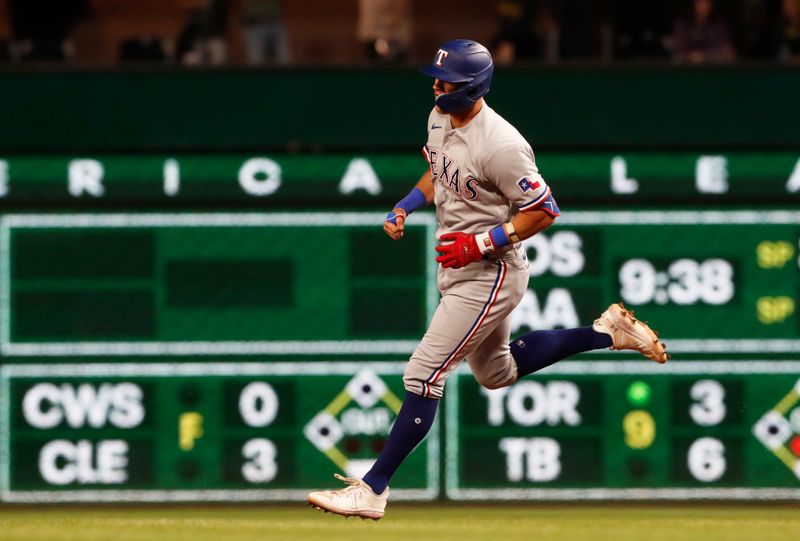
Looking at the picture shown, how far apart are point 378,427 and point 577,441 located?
44.7 inches

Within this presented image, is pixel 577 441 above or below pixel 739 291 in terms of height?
below

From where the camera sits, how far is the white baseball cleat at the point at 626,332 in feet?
25.9

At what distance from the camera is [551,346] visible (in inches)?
308

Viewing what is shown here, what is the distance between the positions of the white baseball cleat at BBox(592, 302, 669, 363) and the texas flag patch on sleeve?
986mm

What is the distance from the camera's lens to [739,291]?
31.9ft

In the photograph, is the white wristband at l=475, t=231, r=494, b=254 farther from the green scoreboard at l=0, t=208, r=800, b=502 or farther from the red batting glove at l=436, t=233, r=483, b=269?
the green scoreboard at l=0, t=208, r=800, b=502

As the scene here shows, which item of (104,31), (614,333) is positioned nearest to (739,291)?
(614,333)

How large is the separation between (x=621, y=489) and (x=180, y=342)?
2642 mm


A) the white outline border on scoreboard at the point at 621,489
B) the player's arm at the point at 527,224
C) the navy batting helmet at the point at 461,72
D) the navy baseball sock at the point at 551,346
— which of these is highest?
the navy batting helmet at the point at 461,72

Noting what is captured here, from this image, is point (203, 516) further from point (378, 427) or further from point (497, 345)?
point (497, 345)

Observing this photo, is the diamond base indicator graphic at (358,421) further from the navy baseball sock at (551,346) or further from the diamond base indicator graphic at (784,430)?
the diamond base indicator graphic at (784,430)
